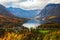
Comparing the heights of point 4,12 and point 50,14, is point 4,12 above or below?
above

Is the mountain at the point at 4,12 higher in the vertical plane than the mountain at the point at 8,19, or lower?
higher

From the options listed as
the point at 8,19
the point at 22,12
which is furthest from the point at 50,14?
the point at 8,19

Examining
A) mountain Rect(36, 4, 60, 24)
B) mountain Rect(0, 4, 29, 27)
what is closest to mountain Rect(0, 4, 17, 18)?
mountain Rect(0, 4, 29, 27)

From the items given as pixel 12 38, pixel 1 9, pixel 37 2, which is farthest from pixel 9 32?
pixel 37 2

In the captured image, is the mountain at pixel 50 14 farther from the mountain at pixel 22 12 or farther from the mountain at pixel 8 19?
the mountain at pixel 8 19

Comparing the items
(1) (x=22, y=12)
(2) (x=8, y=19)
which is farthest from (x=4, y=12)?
(1) (x=22, y=12)

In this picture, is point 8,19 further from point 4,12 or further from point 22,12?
point 22,12

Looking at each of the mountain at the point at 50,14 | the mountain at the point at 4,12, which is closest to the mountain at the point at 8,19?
the mountain at the point at 4,12

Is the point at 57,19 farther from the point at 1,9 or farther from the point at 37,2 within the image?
the point at 1,9

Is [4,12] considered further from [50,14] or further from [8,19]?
[50,14]
